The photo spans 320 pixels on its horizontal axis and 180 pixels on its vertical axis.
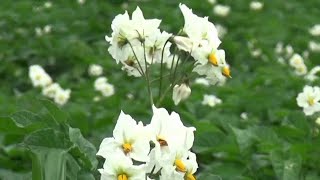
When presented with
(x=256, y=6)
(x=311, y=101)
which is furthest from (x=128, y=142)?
(x=256, y=6)

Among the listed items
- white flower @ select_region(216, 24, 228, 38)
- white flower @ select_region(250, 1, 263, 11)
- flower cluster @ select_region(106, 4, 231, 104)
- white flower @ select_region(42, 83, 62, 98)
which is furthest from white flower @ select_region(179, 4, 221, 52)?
white flower @ select_region(250, 1, 263, 11)

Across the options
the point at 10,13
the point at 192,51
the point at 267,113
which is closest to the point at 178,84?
the point at 192,51

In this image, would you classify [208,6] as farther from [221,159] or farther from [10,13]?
[221,159]

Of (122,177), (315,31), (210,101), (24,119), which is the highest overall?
(315,31)

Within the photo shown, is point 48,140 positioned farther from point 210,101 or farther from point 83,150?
point 210,101

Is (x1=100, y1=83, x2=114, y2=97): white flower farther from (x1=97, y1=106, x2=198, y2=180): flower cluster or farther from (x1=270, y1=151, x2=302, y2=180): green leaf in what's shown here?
(x1=97, y1=106, x2=198, y2=180): flower cluster

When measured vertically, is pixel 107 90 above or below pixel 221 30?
below

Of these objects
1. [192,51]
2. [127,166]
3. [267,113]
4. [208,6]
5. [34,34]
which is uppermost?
[208,6]
